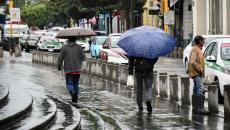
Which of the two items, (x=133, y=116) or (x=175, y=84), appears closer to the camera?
(x=133, y=116)

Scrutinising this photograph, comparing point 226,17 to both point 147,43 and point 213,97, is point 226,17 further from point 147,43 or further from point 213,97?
point 147,43

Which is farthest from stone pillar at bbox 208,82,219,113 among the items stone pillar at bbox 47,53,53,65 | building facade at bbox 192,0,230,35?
building facade at bbox 192,0,230,35

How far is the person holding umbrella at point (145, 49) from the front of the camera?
13.9 m

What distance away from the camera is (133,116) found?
44.9 feet

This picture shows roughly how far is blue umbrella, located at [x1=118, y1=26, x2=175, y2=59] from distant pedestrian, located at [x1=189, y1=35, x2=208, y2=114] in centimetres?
51

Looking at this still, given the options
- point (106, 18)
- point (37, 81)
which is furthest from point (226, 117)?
point (106, 18)

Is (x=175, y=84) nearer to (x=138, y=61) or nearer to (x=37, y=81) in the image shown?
(x=138, y=61)

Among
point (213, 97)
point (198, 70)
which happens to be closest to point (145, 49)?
point (198, 70)

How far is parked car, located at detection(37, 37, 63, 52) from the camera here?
4997cm

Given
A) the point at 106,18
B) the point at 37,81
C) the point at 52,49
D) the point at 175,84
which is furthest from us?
the point at 106,18

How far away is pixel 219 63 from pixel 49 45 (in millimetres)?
34519

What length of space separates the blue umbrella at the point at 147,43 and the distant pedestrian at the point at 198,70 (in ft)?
1.68

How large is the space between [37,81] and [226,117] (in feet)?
39.2

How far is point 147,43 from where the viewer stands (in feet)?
45.7
